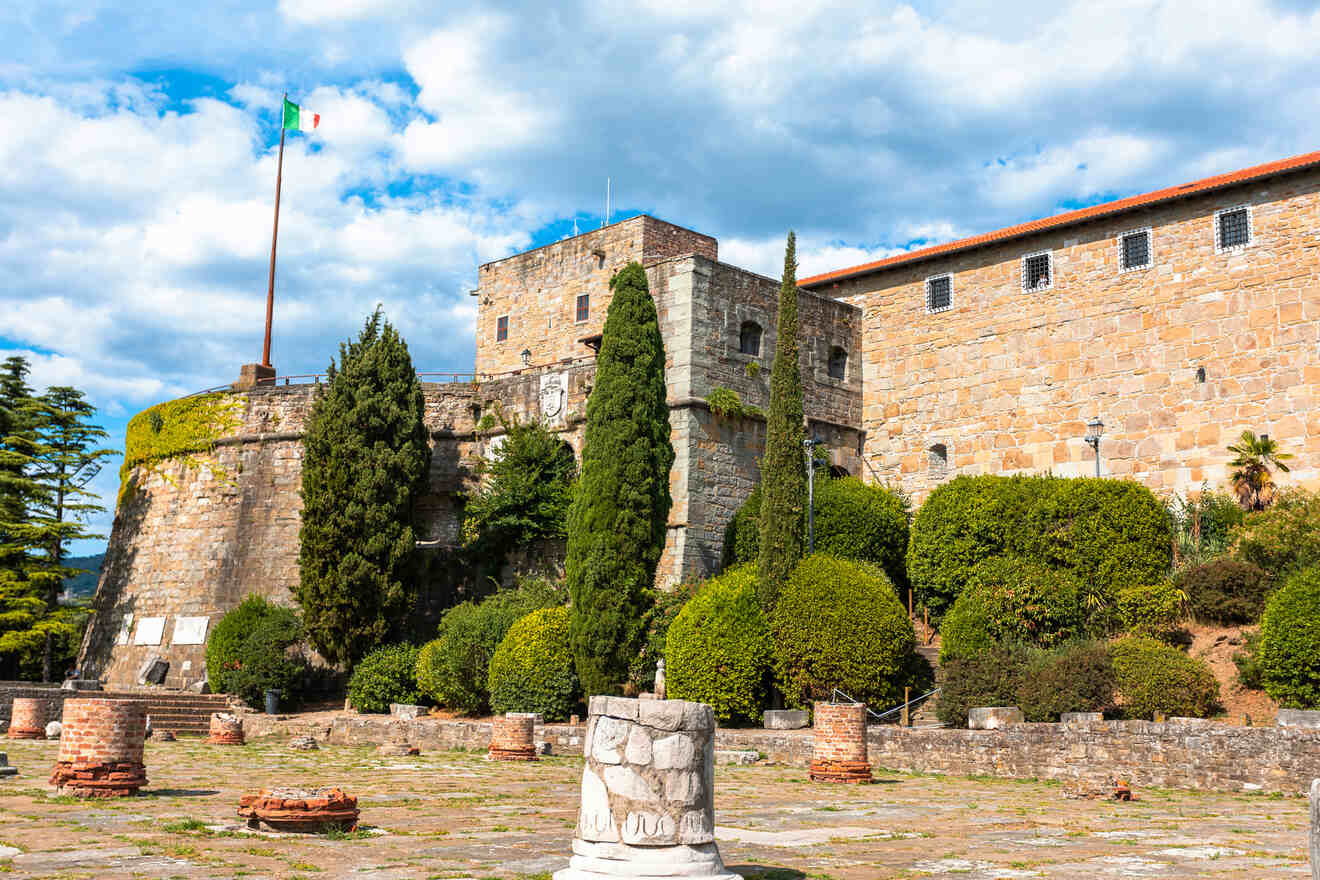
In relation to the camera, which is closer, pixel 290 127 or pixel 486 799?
pixel 486 799

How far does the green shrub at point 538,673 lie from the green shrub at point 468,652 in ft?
2.46

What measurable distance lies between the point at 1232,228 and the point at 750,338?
998cm

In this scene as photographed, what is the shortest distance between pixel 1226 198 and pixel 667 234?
568 inches

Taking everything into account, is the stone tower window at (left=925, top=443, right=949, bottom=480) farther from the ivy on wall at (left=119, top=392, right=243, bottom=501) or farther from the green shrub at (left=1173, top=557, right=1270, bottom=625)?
the ivy on wall at (left=119, top=392, right=243, bottom=501)

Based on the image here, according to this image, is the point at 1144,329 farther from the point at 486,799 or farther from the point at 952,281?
the point at 486,799

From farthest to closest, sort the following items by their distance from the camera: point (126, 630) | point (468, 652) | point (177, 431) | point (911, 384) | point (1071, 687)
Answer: point (177, 431)
point (126, 630)
point (911, 384)
point (468, 652)
point (1071, 687)

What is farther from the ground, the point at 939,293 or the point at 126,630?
the point at 939,293

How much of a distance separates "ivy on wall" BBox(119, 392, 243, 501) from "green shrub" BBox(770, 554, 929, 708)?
17257 millimetres

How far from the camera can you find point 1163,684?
17.0 meters

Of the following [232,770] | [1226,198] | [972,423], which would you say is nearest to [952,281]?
[972,423]

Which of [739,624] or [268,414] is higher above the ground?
[268,414]

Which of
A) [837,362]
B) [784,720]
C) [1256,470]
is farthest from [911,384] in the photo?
[784,720]

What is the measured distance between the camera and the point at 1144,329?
25.0 m

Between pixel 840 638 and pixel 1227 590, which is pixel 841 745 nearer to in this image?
pixel 840 638
